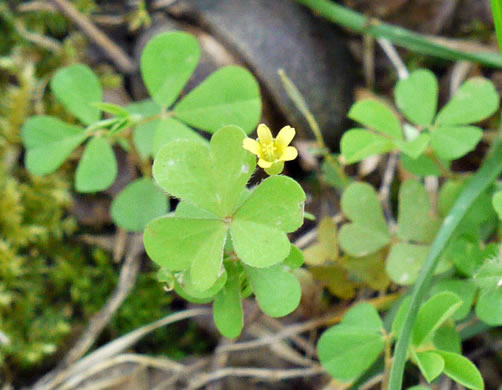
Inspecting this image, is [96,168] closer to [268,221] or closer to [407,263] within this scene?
[268,221]

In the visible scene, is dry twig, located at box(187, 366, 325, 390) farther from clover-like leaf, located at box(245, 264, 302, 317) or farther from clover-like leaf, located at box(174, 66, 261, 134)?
clover-like leaf, located at box(174, 66, 261, 134)

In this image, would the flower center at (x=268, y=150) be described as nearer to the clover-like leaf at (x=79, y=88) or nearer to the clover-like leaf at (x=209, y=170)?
the clover-like leaf at (x=209, y=170)

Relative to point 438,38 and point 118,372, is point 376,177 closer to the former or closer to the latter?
point 438,38

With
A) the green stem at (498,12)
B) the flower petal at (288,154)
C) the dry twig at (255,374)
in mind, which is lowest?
the dry twig at (255,374)

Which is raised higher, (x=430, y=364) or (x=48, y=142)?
(x=430, y=364)

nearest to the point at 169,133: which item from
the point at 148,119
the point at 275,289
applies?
the point at 148,119

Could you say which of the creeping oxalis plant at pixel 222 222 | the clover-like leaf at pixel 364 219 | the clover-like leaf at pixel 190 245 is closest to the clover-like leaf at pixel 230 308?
the creeping oxalis plant at pixel 222 222

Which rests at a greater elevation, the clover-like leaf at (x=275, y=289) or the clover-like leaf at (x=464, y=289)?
the clover-like leaf at (x=275, y=289)

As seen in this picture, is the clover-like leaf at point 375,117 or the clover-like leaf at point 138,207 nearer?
the clover-like leaf at point 375,117
